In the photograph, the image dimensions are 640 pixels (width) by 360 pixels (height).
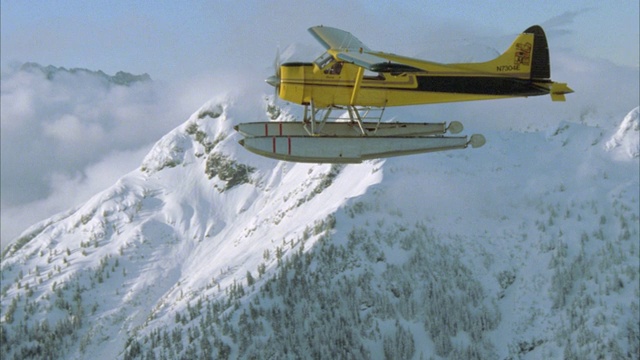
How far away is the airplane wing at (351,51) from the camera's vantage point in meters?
39.6

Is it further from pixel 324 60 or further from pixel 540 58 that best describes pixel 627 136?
pixel 324 60

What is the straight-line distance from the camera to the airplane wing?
39606 millimetres

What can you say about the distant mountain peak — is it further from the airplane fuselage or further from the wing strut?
the wing strut

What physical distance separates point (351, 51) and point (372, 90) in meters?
3.13

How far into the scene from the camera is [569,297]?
13925 centimetres

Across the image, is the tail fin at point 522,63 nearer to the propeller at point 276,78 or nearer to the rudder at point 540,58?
the rudder at point 540,58

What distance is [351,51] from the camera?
146 feet

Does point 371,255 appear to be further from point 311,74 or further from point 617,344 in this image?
point 311,74

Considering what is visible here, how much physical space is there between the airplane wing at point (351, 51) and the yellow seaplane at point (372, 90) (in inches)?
2.3

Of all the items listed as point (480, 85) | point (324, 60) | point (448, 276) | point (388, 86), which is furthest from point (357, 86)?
point (448, 276)

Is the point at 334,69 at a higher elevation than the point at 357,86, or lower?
higher

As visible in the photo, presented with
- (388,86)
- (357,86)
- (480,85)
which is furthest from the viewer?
(480,85)

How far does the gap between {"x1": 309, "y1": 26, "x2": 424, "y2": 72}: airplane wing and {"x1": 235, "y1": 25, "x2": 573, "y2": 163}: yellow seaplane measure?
6 cm

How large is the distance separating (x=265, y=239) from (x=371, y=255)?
A: 61666 millimetres
